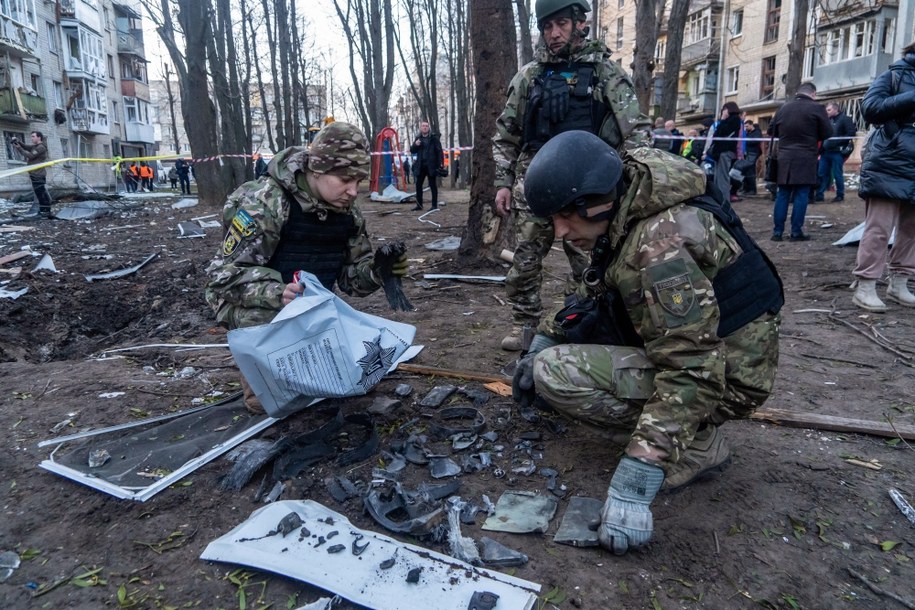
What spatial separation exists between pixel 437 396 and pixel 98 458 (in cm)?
152

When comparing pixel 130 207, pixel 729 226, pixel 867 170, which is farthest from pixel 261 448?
pixel 130 207

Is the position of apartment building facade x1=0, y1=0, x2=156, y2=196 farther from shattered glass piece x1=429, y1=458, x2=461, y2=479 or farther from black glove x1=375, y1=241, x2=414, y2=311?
shattered glass piece x1=429, y1=458, x2=461, y2=479

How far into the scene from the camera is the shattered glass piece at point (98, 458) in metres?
2.60

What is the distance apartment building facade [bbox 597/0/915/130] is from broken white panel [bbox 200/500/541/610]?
23005 mm

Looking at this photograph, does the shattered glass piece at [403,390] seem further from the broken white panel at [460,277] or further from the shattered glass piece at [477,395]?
the broken white panel at [460,277]

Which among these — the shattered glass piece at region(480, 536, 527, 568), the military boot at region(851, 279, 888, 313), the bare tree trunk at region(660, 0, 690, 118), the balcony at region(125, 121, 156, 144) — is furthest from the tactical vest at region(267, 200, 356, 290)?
the balcony at region(125, 121, 156, 144)

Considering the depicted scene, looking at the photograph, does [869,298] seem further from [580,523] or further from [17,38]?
[17,38]

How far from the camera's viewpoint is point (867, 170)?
4.50 m

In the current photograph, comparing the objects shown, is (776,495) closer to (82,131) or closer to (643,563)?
(643,563)

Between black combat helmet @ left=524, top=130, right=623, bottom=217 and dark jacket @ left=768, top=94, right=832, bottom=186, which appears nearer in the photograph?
black combat helmet @ left=524, top=130, right=623, bottom=217

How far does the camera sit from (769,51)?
104 ft

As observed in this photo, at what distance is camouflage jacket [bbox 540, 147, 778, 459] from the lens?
1.88 meters

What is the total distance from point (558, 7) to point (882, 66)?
29717 millimetres

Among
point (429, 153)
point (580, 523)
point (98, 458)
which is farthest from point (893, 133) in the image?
point (429, 153)
